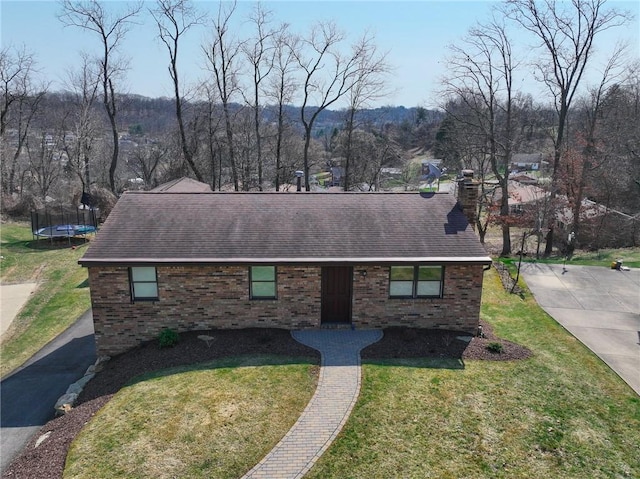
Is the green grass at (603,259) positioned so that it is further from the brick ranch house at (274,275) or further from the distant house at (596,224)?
the brick ranch house at (274,275)

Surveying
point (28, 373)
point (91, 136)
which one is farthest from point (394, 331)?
point (91, 136)

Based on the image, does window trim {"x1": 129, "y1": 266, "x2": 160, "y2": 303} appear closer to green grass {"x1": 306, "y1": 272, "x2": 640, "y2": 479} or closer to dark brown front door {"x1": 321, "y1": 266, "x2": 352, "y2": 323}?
dark brown front door {"x1": 321, "y1": 266, "x2": 352, "y2": 323}

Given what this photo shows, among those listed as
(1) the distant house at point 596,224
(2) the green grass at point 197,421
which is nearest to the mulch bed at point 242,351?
(2) the green grass at point 197,421

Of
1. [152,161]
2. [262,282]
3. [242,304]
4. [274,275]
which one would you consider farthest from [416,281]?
[152,161]

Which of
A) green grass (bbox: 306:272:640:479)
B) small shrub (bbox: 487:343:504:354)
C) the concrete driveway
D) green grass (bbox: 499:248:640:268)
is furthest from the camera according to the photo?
green grass (bbox: 499:248:640:268)

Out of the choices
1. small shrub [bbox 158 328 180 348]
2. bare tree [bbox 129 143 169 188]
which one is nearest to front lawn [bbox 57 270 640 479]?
small shrub [bbox 158 328 180 348]

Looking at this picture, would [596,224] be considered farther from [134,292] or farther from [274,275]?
[134,292]

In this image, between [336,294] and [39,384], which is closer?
[39,384]
